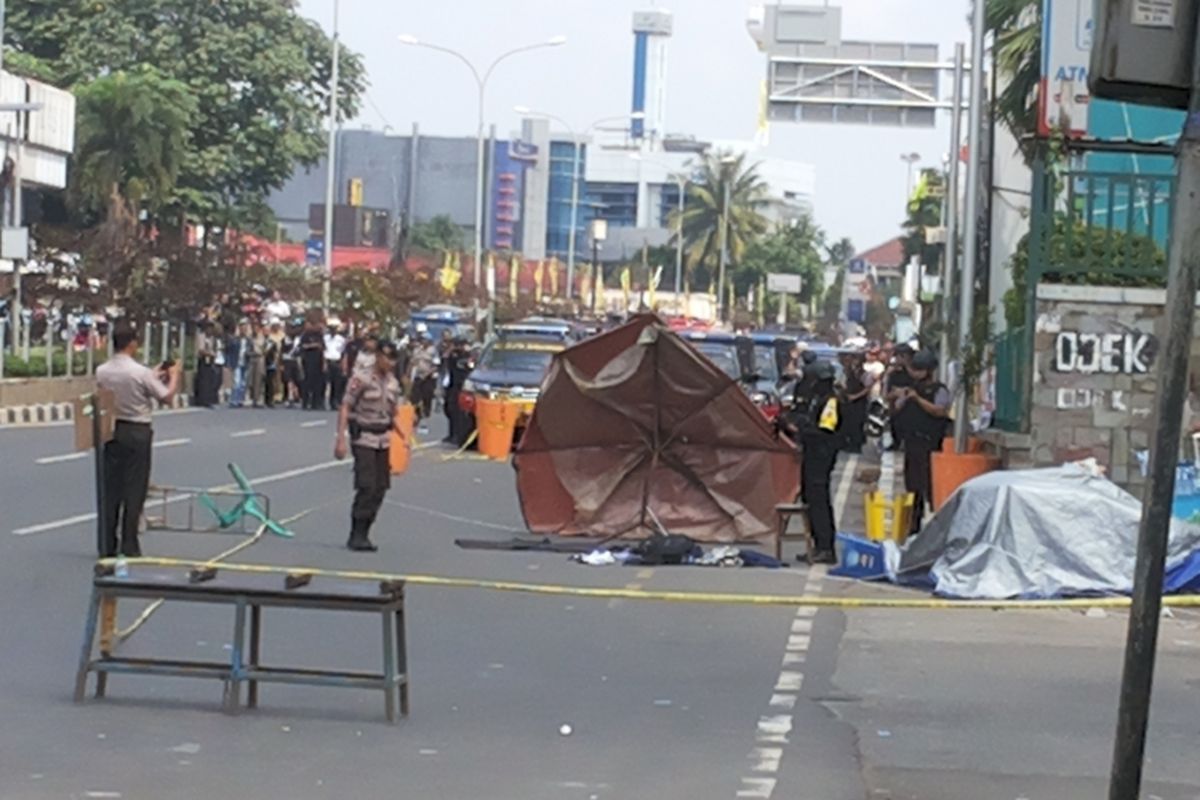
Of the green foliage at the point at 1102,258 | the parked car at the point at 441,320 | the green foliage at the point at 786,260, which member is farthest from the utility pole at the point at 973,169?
the green foliage at the point at 786,260

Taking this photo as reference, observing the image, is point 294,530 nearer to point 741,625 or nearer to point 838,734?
point 741,625

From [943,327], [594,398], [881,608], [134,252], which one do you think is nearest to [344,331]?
[134,252]

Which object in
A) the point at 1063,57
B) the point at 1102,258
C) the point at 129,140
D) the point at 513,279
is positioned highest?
the point at 129,140

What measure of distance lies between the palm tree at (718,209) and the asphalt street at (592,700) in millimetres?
109262

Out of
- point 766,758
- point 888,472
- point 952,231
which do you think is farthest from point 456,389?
point 766,758

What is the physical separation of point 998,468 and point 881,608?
19.6 ft

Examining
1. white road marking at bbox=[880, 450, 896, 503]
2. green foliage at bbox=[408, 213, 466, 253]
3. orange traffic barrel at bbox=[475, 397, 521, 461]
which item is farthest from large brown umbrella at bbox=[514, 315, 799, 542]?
green foliage at bbox=[408, 213, 466, 253]

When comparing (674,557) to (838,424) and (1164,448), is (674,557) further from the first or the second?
(1164,448)

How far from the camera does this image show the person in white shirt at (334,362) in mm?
49281

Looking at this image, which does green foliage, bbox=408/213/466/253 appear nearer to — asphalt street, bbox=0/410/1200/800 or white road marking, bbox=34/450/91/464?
white road marking, bbox=34/450/91/464

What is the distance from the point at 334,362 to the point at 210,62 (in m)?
23.5

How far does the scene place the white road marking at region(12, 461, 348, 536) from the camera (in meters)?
19.8

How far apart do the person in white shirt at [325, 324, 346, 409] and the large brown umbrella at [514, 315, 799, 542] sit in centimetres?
2710

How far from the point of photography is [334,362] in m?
49.5
